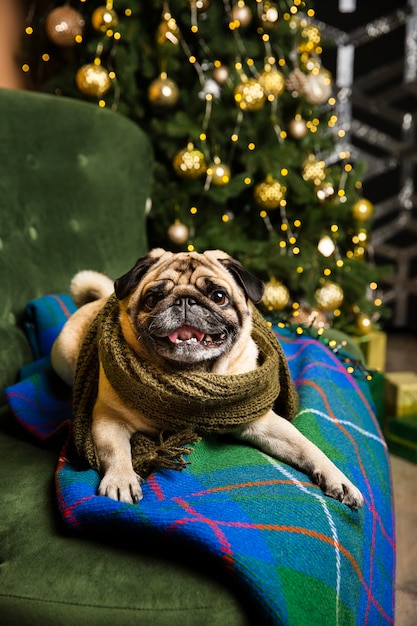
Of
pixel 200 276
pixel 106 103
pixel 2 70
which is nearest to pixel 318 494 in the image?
pixel 200 276

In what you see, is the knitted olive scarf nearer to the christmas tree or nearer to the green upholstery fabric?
the green upholstery fabric

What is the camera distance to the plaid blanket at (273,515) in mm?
924

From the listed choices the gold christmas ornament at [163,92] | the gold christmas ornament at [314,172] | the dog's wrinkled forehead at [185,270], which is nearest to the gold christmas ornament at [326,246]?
the gold christmas ornament at [314,172]

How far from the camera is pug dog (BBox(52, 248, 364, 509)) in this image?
1162 millimetres

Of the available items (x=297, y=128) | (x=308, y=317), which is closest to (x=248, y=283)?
(x=308, y=317)

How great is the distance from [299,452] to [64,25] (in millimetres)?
2189

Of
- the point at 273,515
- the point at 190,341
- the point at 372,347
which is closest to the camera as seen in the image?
the point at 273,515

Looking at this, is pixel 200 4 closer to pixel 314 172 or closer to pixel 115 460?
pixel 314 172

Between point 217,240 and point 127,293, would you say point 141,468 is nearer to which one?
point 127,293

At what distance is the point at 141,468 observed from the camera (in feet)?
3.82

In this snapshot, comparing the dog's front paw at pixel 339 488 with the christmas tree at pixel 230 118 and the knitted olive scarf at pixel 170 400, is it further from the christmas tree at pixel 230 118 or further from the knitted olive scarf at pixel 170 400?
the christmas tree at pixel 230 118

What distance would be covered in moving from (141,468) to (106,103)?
1939 millimetres

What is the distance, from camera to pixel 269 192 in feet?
8.62

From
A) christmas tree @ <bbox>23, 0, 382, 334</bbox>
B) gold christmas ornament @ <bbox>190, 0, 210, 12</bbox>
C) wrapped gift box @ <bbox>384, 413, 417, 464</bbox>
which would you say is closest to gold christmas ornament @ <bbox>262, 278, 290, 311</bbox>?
christmas tree @ <bbox>23, 0, 382, 334</bbox>
